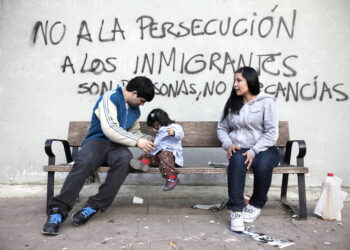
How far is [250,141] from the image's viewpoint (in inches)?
125

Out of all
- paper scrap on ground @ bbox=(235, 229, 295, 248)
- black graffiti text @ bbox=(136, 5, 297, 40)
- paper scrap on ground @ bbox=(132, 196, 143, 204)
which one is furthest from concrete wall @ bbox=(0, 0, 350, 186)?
paper scrap on ground @ bbox=(235, 229, 295, 248)

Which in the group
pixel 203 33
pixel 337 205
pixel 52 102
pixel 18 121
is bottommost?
pixel 337 205

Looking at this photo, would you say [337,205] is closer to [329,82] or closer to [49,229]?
[329,82]

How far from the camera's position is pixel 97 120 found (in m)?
3.29

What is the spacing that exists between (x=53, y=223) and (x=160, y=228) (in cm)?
91

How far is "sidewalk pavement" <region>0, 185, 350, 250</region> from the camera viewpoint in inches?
99.2

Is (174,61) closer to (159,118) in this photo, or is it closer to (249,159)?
(159,118)

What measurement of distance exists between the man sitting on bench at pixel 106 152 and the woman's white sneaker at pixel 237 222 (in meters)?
0.98

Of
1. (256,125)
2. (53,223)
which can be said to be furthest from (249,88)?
(53,223)

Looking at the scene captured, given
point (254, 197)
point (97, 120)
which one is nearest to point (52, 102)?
point (97, 120)

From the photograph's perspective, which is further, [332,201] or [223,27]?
[223,27]

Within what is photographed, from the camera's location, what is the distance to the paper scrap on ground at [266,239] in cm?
252

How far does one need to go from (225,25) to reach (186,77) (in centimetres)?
88

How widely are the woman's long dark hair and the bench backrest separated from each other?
0.44 m
